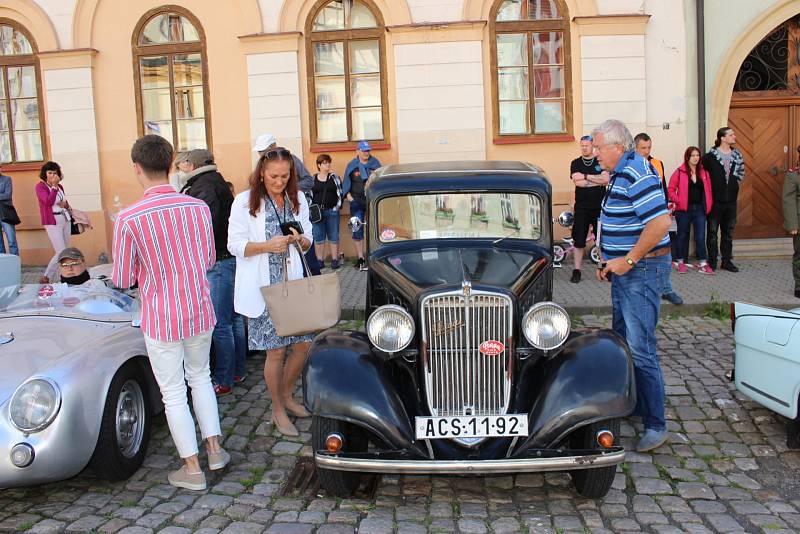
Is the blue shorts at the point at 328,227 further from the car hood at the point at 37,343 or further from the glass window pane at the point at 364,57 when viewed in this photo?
the car hood at the point at 37,343

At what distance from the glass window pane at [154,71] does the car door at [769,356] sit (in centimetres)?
976

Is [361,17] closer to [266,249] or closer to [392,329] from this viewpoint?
[266,249]

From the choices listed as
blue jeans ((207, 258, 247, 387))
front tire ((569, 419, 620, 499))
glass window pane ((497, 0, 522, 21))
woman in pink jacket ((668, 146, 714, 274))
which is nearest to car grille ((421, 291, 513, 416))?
front tire ((569, 419, 620, 499))

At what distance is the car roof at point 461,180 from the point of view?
4871 mm

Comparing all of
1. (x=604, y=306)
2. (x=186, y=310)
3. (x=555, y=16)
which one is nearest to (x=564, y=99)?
(x=555, y=16)

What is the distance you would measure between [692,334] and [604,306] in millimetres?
1079

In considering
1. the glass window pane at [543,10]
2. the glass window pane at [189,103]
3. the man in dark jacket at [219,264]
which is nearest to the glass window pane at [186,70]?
the glass window pane at [189,103]

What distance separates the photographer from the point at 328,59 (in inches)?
457

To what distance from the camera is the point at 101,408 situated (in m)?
4.04

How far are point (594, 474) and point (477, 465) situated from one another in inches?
28.7

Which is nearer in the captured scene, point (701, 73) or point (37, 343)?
point (37, 343)

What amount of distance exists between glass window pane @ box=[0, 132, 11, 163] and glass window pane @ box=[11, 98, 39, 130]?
0.23 m

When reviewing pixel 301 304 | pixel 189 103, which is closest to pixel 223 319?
pixel 301 304

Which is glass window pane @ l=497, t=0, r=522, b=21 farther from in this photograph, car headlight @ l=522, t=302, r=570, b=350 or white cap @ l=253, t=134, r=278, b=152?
car headlight @ l=522, t=302, r=570, b=350
